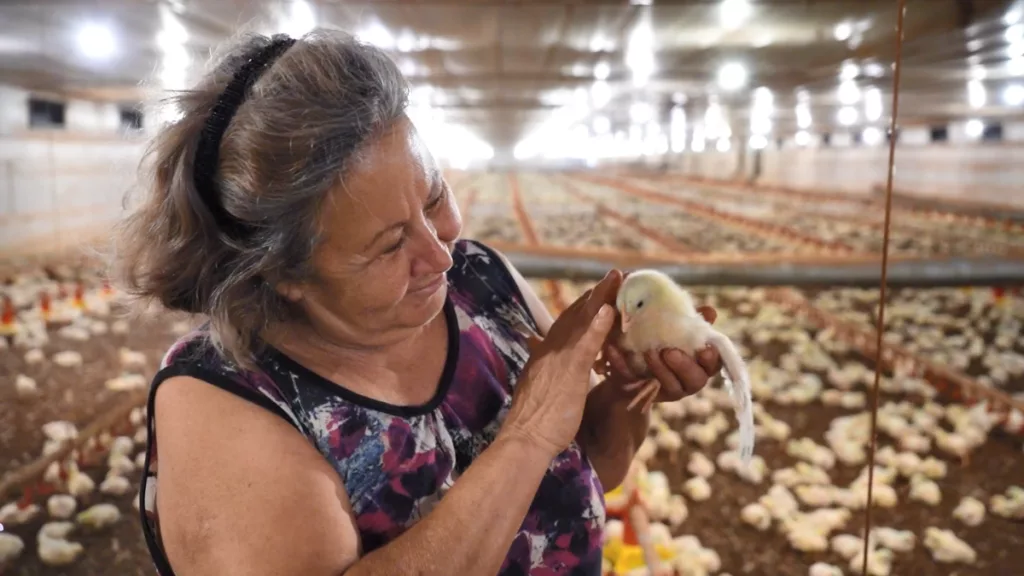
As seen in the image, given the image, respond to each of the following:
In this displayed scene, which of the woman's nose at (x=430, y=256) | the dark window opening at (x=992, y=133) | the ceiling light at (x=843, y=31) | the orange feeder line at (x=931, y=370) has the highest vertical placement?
the ceiling light at (x=843, y=31)

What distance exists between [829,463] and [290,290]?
207 centimetres

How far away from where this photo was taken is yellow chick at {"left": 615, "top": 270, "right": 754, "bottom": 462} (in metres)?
0.97

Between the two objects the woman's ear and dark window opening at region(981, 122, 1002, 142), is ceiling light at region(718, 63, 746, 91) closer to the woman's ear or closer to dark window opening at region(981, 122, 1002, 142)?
dark window opening at region(981, 122, 1002, 142)

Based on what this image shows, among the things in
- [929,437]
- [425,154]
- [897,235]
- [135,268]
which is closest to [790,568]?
[929,437]

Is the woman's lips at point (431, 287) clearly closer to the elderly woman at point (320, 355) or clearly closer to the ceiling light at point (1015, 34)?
the elderly woman at point (320, 355)

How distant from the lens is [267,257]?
32.7 inches

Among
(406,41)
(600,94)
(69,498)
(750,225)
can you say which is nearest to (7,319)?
(69,498)

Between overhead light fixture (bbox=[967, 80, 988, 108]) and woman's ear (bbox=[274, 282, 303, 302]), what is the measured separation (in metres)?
7.34

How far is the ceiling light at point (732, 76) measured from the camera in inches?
286

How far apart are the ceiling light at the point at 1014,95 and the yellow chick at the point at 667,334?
6.25 meters

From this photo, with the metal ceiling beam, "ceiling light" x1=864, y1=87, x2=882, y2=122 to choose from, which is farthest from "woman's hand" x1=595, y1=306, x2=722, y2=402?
"ceiling light" x1=864, y1=87, x2=882, y2=122

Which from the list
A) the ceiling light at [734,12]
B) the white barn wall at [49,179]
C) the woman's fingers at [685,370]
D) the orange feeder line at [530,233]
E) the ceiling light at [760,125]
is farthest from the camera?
the ceiling light at [760,125]

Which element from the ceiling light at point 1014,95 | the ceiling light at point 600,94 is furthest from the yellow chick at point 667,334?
the ceiling light at point 600,94

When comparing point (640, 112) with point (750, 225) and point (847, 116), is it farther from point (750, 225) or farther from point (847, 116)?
point (750, 225)
